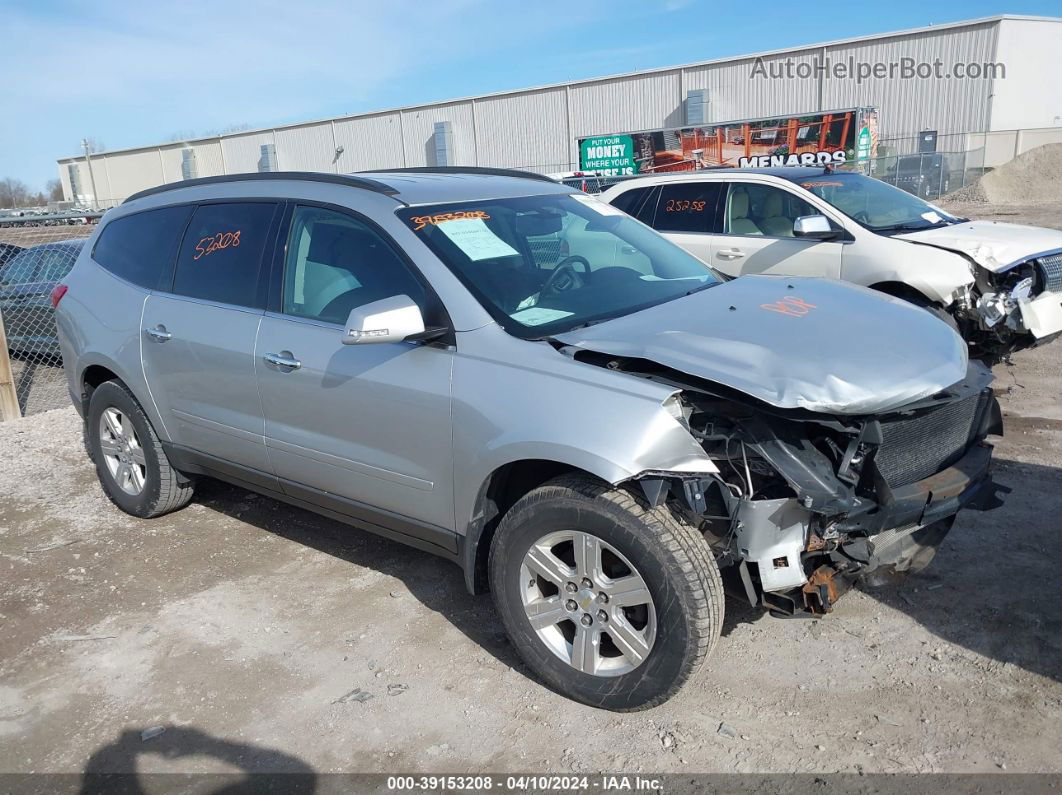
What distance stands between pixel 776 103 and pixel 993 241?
109ft

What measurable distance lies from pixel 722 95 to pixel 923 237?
113 ft

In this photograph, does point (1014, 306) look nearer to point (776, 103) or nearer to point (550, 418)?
point (550, 418)

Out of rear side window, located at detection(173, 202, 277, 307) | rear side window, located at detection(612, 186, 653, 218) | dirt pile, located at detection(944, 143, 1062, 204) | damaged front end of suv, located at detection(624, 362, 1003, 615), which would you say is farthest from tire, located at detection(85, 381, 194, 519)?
dirt pile, located at detection(944, 143, 1062, 204)

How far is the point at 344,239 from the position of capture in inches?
155

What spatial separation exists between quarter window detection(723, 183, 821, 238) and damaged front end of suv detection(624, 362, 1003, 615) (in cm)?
510

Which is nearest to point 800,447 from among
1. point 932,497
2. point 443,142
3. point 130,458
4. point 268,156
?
point 932,497

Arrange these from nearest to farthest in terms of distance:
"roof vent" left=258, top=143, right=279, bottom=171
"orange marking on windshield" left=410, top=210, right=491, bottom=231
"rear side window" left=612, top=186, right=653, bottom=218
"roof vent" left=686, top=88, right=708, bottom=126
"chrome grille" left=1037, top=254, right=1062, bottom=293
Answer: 1. "orange marking on windshield" left=410, top=210, right=491, bottom=231
2. "chrome grille" left=1037, top=254, right=1062, bottom=293
3. "rear side window" left=612, top=186, right=653, bottom=218
4. "roof vent" left=686, top=88, right=708, bottom=126
5. "roof vent" left=258, top=143, right=279, bottom=171

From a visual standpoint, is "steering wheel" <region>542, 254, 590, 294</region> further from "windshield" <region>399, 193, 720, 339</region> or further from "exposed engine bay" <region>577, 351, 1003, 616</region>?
"exposed engine bay" <region>577, 351, 1003, 616</region>

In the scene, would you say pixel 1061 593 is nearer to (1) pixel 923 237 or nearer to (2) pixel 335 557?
(2) pixel 335 557

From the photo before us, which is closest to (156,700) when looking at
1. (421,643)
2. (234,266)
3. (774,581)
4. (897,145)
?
(421,643)

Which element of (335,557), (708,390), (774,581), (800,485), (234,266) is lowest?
(335,557)

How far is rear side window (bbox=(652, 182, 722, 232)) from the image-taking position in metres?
8.45

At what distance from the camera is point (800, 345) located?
3182 mm

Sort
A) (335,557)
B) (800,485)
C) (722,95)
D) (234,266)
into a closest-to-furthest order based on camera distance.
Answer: (800,485)
(234,266)
(335,557)
(722,95)
